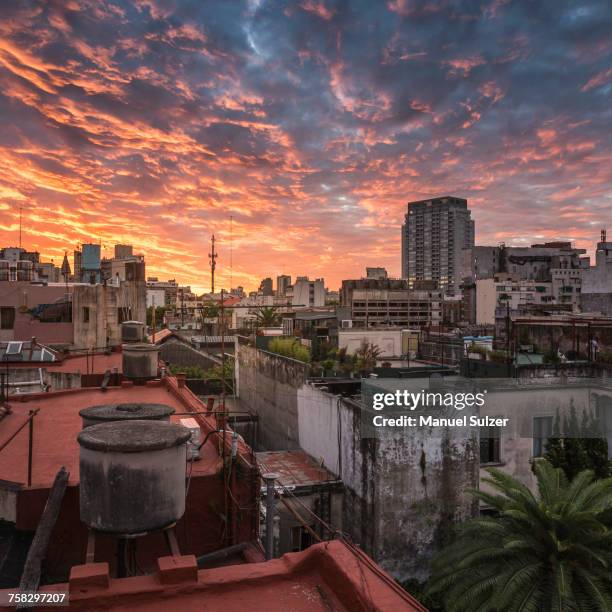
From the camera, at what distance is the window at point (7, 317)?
38.2 m

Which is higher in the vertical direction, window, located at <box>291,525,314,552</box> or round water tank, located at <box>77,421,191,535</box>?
round water tank, located at <box>77,421,191,535</box>

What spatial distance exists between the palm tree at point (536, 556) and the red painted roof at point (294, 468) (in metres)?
4.87

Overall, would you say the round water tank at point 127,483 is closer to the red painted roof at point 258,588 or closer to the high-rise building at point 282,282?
the red painted roof at point 258,588

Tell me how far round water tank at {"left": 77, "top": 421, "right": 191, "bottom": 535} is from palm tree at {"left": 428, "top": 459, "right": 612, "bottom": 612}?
9091mm

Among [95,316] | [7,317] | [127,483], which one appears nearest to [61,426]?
[127,483]

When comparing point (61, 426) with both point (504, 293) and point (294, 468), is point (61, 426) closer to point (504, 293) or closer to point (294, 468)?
point (294, 468)

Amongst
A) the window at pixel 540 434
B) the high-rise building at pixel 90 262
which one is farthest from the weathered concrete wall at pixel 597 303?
the high-rise building at pixel 90 262

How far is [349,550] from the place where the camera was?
5332mm

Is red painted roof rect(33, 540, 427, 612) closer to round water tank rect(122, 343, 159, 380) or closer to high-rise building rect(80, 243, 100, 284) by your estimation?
round water tank rect(122, 343, 159, 380)


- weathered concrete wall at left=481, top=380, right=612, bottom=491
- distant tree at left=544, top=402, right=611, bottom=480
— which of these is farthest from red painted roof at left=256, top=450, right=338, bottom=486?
distant tree at left=544, top=402, right=611, bottom=480

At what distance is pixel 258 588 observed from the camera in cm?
509

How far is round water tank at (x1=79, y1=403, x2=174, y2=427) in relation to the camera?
27.2 feet

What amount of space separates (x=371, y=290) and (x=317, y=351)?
6432cm

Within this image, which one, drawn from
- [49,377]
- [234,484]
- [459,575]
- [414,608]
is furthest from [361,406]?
[49,377]
